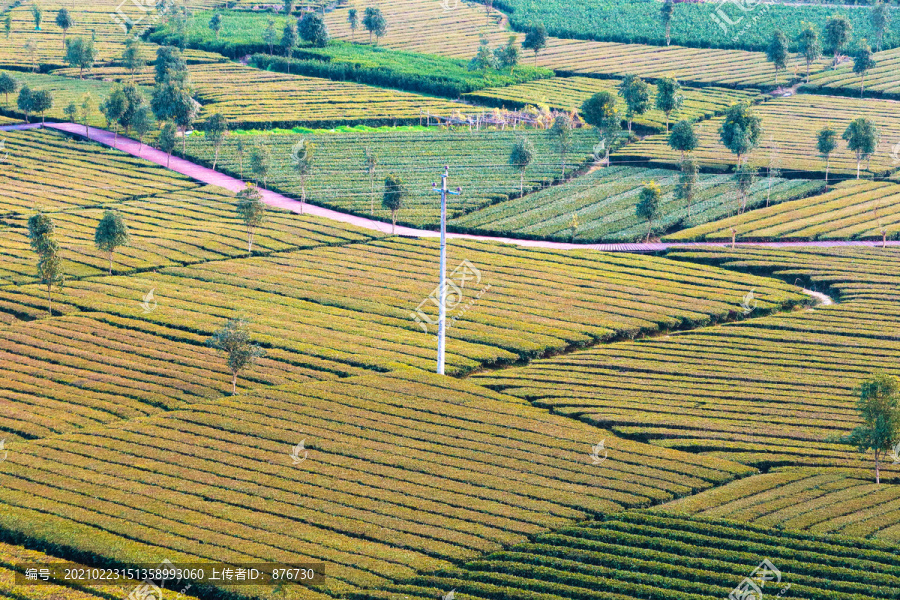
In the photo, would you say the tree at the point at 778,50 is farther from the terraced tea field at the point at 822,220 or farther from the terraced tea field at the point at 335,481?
the terraced tea field at the point at 335,481

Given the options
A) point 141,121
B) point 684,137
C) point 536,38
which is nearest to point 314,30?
point 536,38

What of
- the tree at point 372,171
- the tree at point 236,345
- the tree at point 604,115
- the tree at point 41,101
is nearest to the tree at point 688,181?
the tree at point 604,115

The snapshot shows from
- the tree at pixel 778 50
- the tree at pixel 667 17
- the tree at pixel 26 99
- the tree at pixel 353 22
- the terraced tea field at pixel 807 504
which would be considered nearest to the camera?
the terraced tea field at pixel 807 504

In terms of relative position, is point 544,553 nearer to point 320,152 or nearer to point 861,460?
point 861,460

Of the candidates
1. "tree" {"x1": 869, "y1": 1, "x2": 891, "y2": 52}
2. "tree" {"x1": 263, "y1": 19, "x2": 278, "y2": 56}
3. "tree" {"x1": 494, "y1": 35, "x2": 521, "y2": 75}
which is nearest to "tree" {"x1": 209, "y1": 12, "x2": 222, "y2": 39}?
"tree" {"x1": 263, "y1": 19, "x2": 278, "y2": 56}

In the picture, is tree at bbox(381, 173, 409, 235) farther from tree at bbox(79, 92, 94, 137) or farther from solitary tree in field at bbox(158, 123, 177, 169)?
tree at bbox(79, 92, 94, 137)

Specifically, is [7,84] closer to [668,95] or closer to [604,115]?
[604,115]

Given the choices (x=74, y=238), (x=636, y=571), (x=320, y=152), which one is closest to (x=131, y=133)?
(x=320, y=152)
